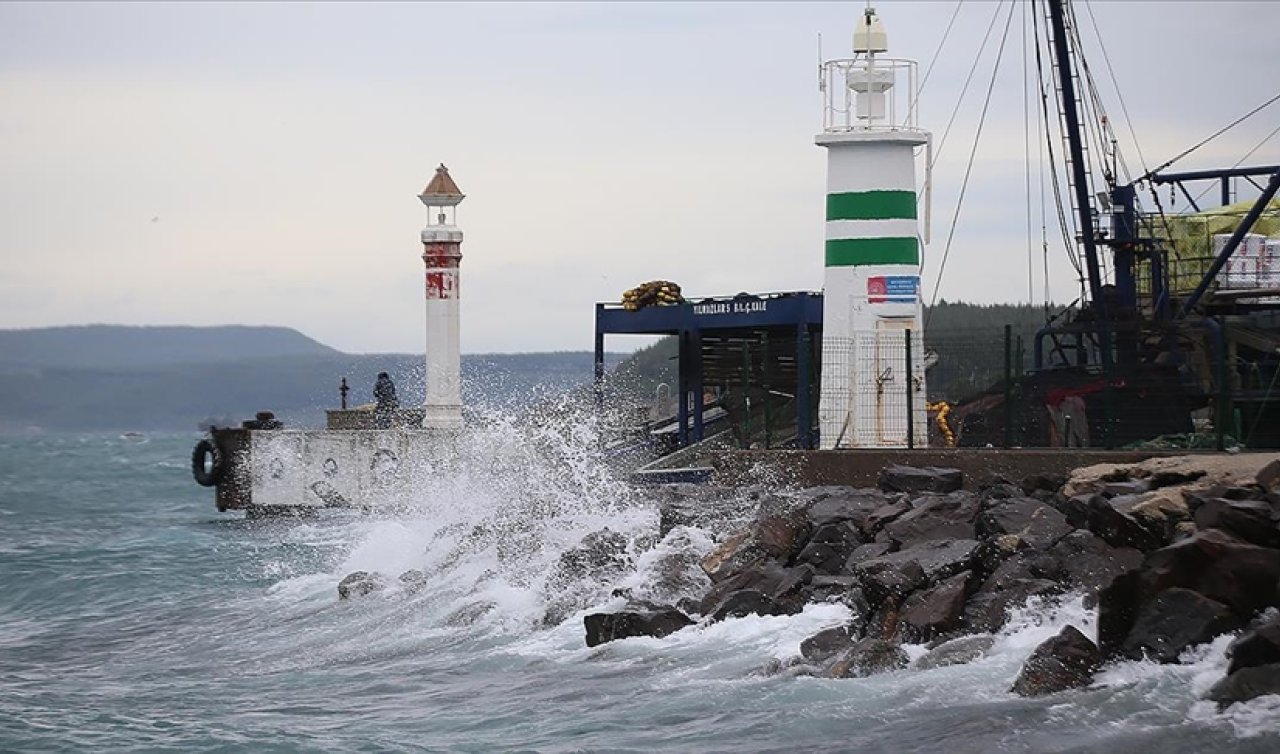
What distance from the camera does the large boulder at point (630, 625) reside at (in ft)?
47.4

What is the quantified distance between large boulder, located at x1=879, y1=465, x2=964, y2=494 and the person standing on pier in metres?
18.7

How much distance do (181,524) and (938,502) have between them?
80.4ft

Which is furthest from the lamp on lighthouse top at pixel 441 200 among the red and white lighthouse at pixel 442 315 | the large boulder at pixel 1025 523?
the large boulder at pixel 1025 523

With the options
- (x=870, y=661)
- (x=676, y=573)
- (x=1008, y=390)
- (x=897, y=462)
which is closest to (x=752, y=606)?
(x=676, y=573)

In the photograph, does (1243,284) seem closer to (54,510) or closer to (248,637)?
(248,637)

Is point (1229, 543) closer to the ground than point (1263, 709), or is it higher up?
higher up

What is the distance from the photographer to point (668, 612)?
47.8ft

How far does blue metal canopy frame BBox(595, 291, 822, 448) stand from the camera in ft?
75.3

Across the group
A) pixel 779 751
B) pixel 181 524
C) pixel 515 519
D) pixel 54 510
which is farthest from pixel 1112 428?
pixel 54 510

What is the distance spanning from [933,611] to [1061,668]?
62.7 inches

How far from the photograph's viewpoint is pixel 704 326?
2512 centimetres

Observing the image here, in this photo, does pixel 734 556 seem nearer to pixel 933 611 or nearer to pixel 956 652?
pixel 933 611

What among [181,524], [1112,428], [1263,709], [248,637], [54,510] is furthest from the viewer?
[54,510]

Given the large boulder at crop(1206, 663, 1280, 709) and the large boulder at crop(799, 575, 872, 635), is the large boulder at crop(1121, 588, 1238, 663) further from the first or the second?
the large boulder at crop(799, 575, 872, 635)
